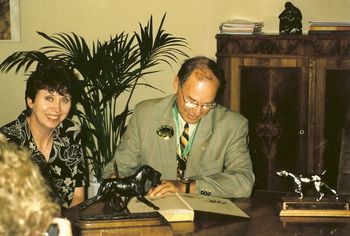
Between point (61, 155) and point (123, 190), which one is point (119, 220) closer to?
point (123, 190)

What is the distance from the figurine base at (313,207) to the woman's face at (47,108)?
4.26 ft

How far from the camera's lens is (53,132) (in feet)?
11.5

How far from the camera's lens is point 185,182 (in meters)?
3.05

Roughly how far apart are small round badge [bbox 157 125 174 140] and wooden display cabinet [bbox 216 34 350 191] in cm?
151

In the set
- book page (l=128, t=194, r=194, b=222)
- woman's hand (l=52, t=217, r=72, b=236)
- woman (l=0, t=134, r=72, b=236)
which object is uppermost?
woman (l=0, t=134, r=72, b=236)

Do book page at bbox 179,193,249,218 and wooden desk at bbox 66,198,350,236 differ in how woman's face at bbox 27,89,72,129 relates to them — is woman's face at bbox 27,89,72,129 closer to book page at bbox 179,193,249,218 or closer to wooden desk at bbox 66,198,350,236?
wooden desk at bbox 66,198,350,236

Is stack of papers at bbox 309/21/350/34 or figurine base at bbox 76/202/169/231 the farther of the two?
stack of papers at bbox 309/21/350/34

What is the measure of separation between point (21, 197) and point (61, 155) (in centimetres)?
240

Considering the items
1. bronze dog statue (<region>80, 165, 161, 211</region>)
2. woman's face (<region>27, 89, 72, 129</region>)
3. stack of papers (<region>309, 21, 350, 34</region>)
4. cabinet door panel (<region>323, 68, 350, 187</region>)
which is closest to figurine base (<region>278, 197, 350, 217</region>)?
bronze dog statue (<region>80, 165, 161, 211</region>)

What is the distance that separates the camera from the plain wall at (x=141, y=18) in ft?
17.1

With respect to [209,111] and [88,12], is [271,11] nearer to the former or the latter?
[88,12]

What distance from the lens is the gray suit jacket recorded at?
3.37 meters

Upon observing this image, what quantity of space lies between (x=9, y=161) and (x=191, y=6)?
14.3ft

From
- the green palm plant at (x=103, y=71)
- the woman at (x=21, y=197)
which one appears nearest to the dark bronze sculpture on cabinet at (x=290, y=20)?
the green palm plant at (x=103, y=71)
